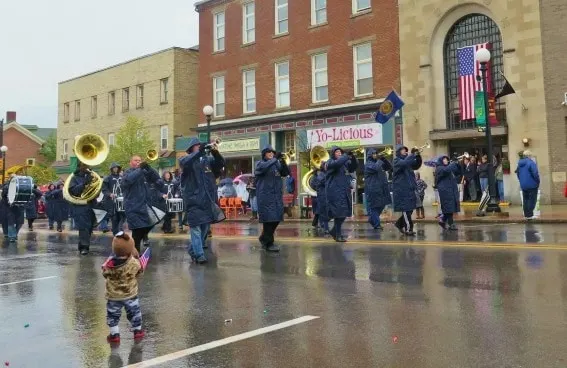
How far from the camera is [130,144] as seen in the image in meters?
34.8

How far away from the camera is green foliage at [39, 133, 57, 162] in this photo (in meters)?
63.4

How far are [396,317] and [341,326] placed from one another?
0.56m

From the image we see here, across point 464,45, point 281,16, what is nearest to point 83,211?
point 464,45

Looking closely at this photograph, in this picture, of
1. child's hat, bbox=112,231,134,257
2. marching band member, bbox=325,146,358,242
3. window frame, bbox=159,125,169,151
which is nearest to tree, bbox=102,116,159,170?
window frame, bbox=159,125,169,151

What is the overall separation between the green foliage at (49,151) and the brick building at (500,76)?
157 feet

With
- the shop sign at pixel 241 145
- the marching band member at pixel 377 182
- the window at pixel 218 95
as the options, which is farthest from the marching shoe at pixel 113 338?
the window at pixel 218 95

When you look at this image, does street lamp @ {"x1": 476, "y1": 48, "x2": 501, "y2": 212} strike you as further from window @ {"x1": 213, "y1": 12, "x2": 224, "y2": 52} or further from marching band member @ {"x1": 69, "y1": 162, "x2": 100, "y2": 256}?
window @ {"x1": 213, "y1": 12, "x2": 224, "y2": 52}

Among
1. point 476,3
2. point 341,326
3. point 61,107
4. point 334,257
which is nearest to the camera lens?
point 341,326

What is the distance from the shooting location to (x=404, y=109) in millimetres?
25188

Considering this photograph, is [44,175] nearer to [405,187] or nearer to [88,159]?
[88,159]

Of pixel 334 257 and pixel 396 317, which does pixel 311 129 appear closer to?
pixel 334 257

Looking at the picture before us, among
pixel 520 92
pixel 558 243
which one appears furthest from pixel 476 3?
pixel 558 243

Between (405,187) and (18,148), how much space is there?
192 ft

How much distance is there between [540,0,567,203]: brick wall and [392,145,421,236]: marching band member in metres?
10.3
